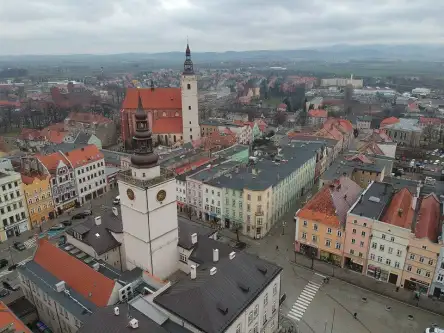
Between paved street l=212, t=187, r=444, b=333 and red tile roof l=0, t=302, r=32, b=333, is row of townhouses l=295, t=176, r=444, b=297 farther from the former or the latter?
red tile roof l=0, t=302, r=32, b=333

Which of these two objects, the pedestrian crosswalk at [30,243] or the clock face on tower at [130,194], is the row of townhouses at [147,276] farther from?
the pedestrian crosswalk at [30,243]

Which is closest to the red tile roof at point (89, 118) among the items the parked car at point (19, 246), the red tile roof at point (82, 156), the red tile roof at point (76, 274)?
the red tile roof at point (82, 156)

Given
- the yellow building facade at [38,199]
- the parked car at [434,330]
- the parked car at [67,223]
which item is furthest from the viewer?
the parked car at [67,223]

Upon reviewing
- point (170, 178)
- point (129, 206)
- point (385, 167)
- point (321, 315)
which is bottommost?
point (321, 315)

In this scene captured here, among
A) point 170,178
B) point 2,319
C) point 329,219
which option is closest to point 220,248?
point 170,178

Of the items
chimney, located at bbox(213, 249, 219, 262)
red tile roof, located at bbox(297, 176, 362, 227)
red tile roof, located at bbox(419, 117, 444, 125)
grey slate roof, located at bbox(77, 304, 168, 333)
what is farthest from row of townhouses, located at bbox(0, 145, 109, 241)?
red tile roof, located at bbox(419, 117, 444, 125)

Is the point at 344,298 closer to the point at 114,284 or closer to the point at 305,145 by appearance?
the point at 114,284

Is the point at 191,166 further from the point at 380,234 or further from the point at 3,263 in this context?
the point at 380,234
